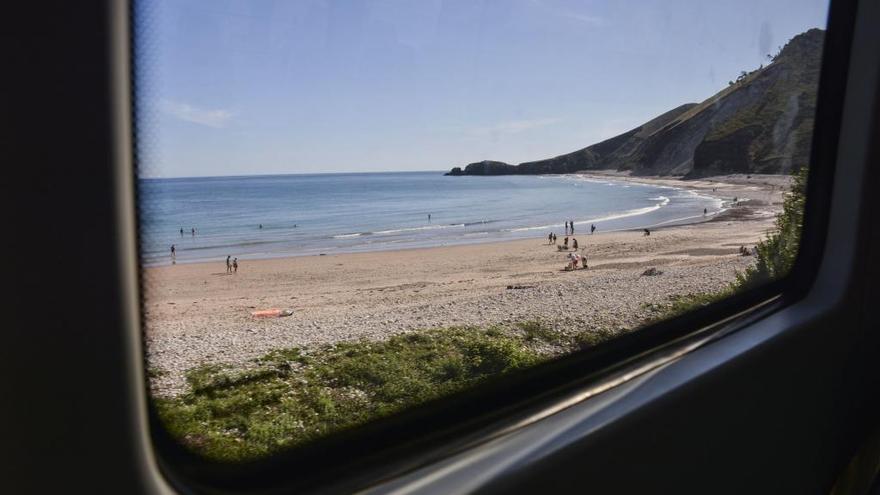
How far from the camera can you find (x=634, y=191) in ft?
17.3

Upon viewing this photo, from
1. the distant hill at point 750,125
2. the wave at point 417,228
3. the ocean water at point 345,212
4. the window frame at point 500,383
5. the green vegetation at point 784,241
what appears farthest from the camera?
the wave at point 417,228

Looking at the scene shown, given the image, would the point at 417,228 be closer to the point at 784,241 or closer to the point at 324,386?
the point at 784,241

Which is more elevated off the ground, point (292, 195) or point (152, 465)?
point (292, 195)

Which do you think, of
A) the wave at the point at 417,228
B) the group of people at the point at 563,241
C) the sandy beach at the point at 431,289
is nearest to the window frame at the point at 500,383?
the sandy beach at the point at 431,289

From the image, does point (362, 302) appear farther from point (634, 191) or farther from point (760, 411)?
point (634, 191)

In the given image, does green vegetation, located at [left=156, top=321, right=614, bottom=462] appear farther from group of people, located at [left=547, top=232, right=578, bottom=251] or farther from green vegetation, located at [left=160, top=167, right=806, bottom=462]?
group of people, located at [left=547, top=232, right=578, bottom=251]

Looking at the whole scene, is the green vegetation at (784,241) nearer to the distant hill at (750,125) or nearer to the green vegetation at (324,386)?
the distant hill at (750,125)

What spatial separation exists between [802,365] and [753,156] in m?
1.17

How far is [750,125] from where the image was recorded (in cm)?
314

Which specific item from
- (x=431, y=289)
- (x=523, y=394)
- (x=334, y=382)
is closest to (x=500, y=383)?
(x=523, y=394)

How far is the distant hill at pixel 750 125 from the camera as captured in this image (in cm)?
259

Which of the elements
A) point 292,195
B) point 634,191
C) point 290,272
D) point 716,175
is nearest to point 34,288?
point 290,272

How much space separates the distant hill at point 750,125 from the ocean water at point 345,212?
0.20 m

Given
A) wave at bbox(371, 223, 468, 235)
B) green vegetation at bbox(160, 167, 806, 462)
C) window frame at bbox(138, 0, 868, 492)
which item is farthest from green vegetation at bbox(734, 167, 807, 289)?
wave at bbox(371, 223, 468, 235)
